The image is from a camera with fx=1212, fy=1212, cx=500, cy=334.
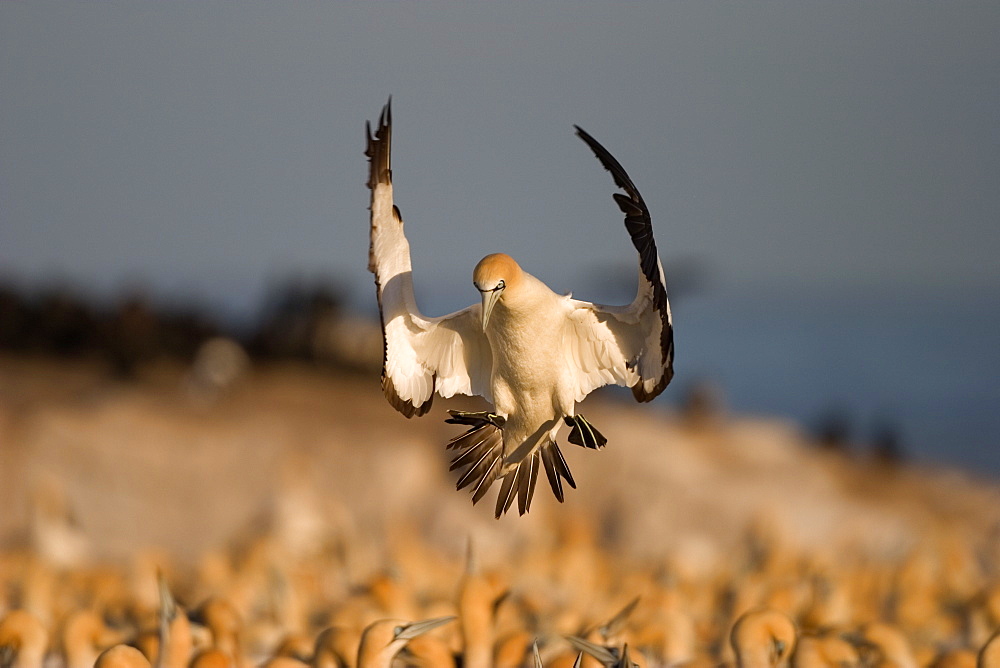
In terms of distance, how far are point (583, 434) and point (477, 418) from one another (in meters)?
0.24

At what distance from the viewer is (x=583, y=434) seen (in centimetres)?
273

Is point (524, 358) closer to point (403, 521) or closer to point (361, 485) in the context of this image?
point (403, 521)

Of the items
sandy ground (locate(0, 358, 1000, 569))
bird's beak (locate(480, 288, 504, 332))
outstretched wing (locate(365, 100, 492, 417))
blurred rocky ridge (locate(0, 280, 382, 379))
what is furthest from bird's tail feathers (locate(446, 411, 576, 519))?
blurred rocky ridge (locate(0, 280, 382, 379))

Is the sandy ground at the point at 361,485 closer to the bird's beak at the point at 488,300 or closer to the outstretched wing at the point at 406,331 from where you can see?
the outstretched wing at the point at 406,331

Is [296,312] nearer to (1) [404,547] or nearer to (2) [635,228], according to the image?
(1) [404,547]

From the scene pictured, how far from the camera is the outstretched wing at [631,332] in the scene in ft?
8.14

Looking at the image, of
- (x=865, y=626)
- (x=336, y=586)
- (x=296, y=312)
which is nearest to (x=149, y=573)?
(x=336, y=586)

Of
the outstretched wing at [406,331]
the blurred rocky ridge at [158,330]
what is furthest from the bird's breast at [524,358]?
the blurred rocky ridge at [158,330]

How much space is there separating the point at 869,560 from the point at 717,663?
5021 millimetres

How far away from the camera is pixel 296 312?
45.1ft

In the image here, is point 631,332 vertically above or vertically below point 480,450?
above

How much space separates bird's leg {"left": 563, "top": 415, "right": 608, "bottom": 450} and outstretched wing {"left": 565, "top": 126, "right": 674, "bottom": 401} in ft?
0.42

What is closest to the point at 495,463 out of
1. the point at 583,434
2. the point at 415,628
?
the point at 583,434

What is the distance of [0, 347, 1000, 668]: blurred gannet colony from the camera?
6.15 metres
